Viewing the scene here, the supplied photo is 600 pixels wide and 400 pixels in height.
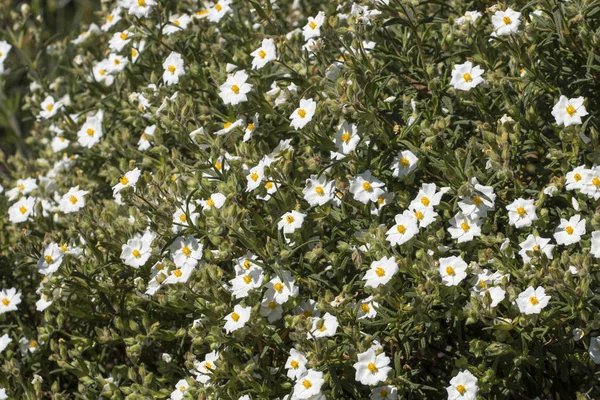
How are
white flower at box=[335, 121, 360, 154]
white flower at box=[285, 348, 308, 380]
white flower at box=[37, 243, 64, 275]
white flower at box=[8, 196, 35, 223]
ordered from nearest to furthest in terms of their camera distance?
white flower at box=[285, 348, 308, 380] → white flower at box=[335, 121, 360, 154] → white flower at box=[37, 243, 64, 275] → white flower at box=[8, 196, 35, 223]

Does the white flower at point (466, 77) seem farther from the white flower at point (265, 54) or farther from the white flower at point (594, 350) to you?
the white flower at point (594, 350)

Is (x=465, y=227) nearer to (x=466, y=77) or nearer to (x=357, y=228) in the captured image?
(x=357, y=228)

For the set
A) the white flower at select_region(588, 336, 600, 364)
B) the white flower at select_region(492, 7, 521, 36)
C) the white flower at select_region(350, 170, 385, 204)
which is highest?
the white flower at select_region(492, 7, 521, 36)

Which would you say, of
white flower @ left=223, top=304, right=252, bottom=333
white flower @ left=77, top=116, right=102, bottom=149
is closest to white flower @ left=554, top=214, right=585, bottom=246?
white flower @ left=223, top=304, right=252, bottom=333

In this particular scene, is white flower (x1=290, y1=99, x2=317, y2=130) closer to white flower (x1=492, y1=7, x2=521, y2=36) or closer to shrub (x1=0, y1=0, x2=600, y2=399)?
shrub (x1=0, y1=0, x2=600, y2=399)

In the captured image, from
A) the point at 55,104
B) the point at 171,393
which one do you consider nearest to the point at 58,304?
the point at 171,393

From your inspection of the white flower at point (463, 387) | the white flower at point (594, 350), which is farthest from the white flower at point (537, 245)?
the white flower at point (463, 387)
